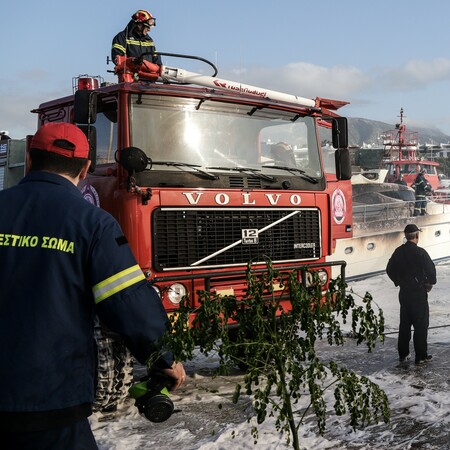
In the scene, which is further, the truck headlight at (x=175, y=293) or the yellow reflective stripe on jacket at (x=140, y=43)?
the yellow reflective stripe on jacket at (x=140, y=43)

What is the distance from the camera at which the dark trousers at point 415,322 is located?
712cm

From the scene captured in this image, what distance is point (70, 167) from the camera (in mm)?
2375

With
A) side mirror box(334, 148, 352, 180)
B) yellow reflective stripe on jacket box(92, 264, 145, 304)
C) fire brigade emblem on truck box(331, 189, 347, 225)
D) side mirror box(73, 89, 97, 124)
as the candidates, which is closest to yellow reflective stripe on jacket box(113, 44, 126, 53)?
side mirror box(73, 89, 97, 124)

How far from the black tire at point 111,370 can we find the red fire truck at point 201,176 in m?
0.68

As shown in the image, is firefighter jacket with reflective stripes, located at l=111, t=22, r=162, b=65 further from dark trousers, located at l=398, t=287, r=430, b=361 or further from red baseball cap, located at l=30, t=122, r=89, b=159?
red baseball cap, located at l=30, t=122, r=89, b=159

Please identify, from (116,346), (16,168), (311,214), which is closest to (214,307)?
(116,346)

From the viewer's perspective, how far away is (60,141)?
236 cm

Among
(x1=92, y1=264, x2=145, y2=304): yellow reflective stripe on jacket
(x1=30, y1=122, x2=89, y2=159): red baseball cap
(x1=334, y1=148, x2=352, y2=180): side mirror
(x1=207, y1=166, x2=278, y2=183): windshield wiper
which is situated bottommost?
(x1=92, y1=264, x2=145, y2=304): yellow reflective stripe on jacket

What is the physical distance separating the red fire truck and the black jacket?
120 cm

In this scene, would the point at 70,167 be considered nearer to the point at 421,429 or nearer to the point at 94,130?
the point at 94,130

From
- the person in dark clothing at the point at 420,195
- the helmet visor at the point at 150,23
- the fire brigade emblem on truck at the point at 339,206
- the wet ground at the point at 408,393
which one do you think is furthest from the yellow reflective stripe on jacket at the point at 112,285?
the person in dark clothing at the point at 420,195

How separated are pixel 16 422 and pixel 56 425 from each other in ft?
0.43

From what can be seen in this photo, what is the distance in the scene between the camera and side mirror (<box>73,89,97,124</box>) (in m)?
5.48

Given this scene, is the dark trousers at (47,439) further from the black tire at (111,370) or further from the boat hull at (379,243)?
the boat hull at (379,243)
